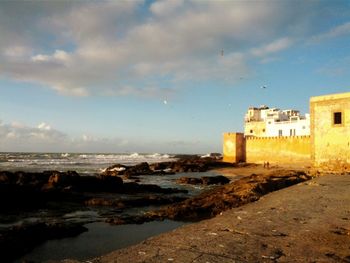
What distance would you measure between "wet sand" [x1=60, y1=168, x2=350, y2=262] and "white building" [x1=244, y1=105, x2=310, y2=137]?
42.9 meters

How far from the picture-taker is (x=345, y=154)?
2009 centimetres

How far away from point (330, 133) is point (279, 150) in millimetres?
15278

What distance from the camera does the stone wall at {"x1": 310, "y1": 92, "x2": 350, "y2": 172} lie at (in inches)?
787

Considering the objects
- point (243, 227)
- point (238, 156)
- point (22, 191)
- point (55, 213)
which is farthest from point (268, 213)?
point (238, 156)

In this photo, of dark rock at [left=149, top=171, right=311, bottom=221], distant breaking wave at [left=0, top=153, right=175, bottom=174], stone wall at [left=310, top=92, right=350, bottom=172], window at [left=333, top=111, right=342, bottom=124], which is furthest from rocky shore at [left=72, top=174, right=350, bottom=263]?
distant breaking wave at [left=0, top=153, right=175, bottom=174]

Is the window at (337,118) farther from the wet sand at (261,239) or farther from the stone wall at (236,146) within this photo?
the stone wall at (236,146)

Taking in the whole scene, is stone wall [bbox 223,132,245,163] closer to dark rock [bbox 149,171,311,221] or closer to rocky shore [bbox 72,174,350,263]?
dark rock [bbox 149,171,311,221]

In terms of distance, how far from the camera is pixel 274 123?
5547cm

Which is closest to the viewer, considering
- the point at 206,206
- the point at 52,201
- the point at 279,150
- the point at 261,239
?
the point at 261,239

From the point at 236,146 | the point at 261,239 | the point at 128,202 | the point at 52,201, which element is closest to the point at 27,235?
the point at 261,239

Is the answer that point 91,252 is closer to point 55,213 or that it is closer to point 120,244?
point 120,244

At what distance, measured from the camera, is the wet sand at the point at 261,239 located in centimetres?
535

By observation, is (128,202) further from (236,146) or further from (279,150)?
(236,146)

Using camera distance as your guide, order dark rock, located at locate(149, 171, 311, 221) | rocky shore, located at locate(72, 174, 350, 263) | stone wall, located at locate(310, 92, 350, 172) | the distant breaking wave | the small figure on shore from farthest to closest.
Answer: the distant breaking wave
the small figure on shore
stone wall, located at locate(310, 92, 350, 172)
dark rock, located at locate(149, 171, 311, 221)
rocky shore, located at locate(72, 174, 350, 263)
